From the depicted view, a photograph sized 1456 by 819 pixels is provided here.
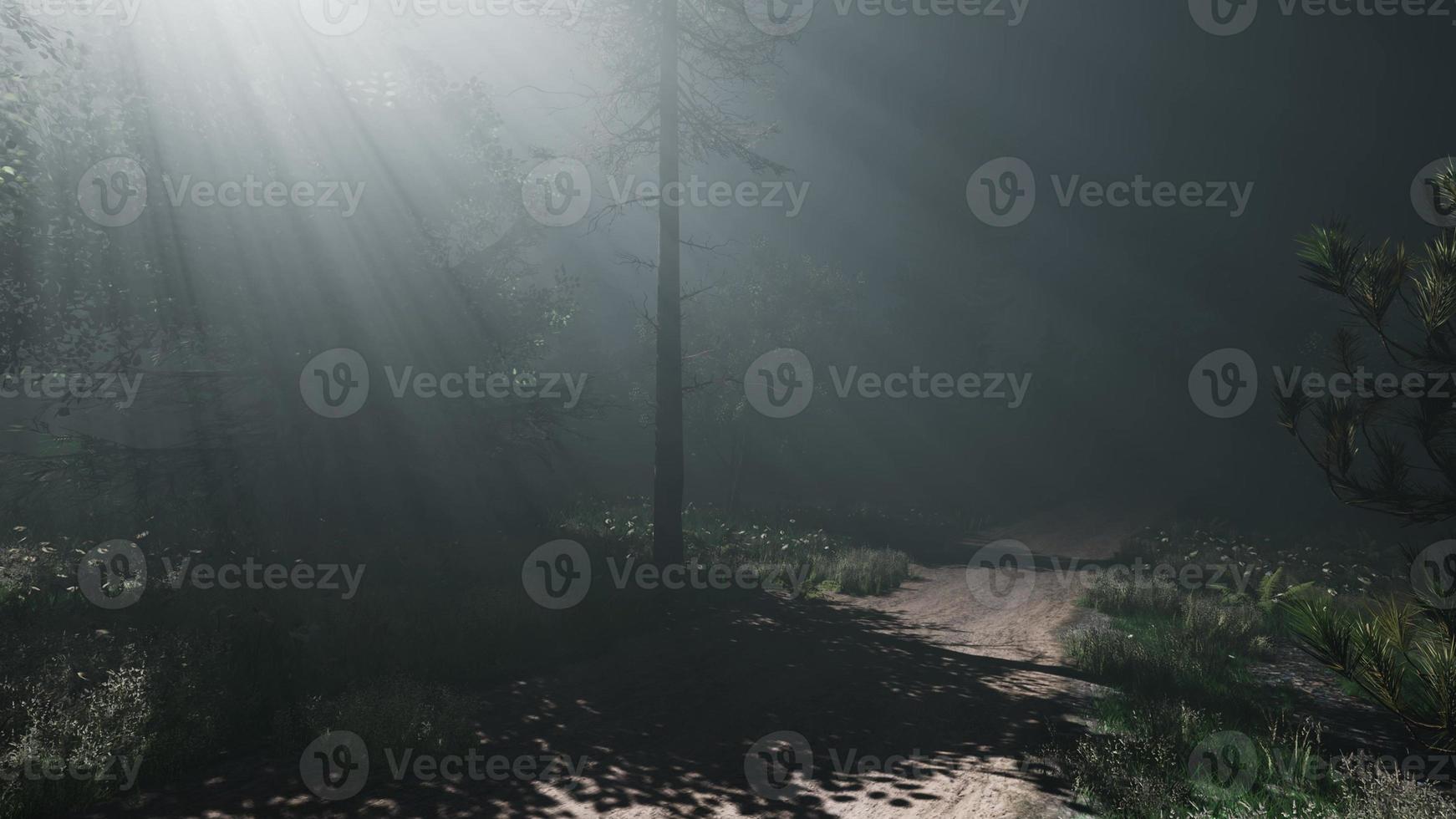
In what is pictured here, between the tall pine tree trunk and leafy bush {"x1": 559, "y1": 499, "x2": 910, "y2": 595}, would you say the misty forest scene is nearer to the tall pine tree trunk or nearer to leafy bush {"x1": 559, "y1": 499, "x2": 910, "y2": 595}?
→ the tall pine tree trunk

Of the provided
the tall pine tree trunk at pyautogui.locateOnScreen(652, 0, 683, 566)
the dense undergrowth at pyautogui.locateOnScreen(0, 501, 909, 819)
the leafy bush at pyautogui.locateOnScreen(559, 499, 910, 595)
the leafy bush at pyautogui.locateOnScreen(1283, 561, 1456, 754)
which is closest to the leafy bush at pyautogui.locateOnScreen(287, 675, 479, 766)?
the dense undergrowth at pyautogui.locateOnScreen(0, 501, 909, 819)

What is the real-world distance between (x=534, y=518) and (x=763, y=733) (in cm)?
1074

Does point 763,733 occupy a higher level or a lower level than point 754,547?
Answer: lower

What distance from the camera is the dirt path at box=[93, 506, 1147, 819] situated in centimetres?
550

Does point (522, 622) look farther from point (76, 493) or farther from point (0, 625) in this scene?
point (76, 493)

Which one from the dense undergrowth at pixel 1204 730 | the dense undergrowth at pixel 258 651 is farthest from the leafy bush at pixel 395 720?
the dense undergrowth at pixel 1204 730

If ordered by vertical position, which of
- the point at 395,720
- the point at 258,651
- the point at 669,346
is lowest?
the point at 395,720

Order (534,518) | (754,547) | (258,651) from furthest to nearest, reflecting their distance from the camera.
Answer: (754,547), (534,518), (258,651)

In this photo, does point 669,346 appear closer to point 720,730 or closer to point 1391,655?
point 720,730

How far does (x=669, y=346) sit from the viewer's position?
1428cm

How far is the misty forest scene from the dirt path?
0.19 ft

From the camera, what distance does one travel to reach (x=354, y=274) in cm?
1359

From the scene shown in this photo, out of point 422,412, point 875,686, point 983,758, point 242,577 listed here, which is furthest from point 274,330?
point 983,758

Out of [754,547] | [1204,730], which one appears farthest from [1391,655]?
[754,547]
